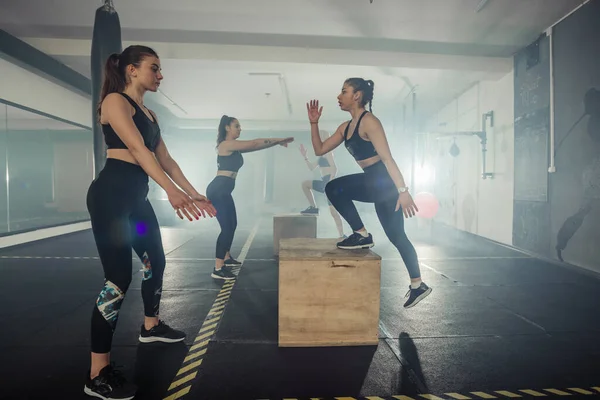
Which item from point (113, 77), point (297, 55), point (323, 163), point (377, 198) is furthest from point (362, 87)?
point (297, 55)

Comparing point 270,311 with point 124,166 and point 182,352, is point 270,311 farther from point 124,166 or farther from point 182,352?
point 124,166

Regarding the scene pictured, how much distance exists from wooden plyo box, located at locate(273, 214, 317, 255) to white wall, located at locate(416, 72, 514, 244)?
420 centimetres

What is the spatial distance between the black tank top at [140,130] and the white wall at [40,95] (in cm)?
648

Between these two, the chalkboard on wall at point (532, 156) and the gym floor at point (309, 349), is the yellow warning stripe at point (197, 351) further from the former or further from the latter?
the chalkboard on wall at point (532, 156)

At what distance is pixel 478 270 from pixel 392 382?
3684 millimetres

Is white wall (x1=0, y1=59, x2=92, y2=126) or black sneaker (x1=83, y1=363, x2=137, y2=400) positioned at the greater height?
white wall (x1=0, y1=59, x2=92, y2=126)

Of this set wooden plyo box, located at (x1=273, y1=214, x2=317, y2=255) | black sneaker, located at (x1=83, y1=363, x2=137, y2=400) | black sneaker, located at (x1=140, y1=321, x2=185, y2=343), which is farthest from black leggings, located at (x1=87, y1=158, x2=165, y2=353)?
wooden plyo box, located at (x1=273, y1=214, x2=317, y2=255)

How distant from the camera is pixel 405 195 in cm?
284

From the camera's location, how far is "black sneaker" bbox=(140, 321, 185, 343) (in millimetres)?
2564

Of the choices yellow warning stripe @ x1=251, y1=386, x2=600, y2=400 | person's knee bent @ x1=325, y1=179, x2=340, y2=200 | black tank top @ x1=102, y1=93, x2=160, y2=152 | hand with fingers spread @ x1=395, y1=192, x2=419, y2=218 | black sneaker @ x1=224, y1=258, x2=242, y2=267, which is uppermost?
black tank top @ x1=102, y1=93, x2=160, y2=152

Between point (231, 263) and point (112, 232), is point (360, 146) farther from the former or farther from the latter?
point (231, 263)

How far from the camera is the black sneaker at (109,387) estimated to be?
1830mm

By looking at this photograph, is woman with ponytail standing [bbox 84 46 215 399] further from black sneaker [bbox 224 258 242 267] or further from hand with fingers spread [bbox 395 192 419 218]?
black sneaker [bbox 224 258 242 267]

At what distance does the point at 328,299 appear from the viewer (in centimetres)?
248
